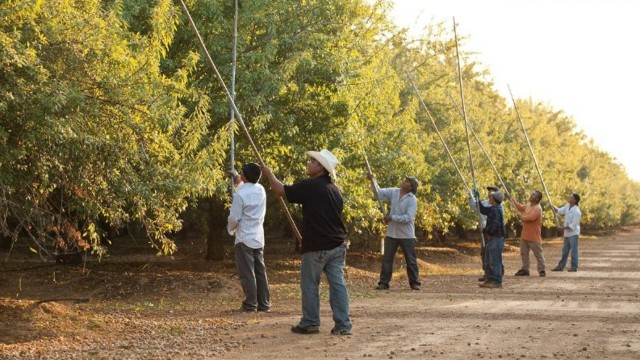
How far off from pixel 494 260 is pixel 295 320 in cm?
789

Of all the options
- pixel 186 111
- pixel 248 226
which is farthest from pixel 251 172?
pixel 186 111

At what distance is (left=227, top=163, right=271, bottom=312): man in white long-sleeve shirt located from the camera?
1330 centimetres

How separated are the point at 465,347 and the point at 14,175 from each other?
5.32 m

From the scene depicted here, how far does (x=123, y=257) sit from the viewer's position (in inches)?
1156

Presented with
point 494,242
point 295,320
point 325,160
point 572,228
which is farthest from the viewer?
point 572,228

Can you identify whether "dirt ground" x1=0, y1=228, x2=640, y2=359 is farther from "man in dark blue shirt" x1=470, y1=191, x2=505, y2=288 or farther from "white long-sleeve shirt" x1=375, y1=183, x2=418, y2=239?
"white long-sleeve shirt" x1=375, y1=183, x2=418, y2=239

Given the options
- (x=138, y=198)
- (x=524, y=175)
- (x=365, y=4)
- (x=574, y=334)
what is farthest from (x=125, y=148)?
(x=524, y=175)

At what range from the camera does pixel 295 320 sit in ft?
40.0

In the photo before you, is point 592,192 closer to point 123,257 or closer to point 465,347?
point 123,257

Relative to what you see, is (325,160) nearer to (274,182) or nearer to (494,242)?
(274,182)

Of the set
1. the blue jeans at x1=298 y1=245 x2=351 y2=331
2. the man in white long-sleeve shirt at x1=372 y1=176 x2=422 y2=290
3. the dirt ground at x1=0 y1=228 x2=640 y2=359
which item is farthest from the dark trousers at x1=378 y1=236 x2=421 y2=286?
the blue jeans at x1=298 y1=245 x2=351 y2=331

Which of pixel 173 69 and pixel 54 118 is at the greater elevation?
pixel 173 69

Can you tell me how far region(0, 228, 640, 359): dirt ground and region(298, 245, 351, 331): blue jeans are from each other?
210 mm

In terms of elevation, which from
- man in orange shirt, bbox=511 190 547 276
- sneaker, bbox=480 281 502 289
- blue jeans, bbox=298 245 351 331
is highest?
man in orange shirt, bbox=511 190 547 276
